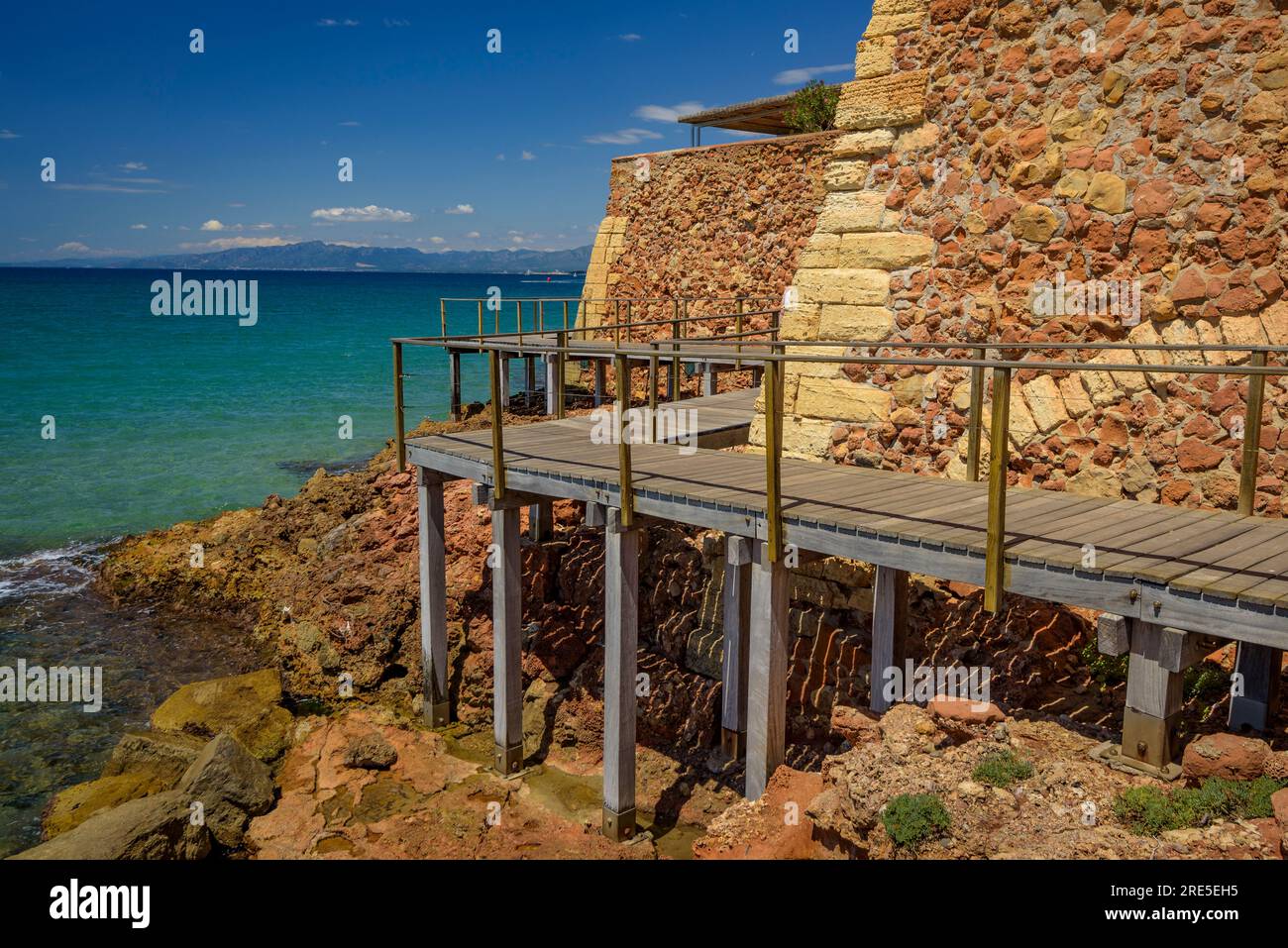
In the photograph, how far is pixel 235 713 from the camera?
10289mm

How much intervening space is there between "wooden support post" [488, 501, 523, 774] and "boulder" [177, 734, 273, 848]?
206 centimetres

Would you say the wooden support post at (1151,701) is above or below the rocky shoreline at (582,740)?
above

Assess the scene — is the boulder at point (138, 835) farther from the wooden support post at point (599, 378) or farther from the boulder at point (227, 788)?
the wooden support post at point (599, 378)

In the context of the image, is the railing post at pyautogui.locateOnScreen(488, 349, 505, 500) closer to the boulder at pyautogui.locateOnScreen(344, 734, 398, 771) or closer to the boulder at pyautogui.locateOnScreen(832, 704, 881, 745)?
the boulder at pyautogui.locateOnScreen(344, 734, 398, 771)

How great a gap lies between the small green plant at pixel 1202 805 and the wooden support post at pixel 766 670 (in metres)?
2.37

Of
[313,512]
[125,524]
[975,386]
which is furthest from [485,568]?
[125,524]

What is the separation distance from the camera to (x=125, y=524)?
2077 centimetres

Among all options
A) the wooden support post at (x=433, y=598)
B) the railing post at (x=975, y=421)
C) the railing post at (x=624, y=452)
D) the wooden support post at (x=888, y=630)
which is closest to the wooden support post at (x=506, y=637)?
the wooden support post at (x=433, y=598)

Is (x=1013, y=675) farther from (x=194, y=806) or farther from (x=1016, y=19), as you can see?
(x=194, y=806)

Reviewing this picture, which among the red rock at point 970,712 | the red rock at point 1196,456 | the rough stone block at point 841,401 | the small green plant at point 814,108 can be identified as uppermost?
the small green plant at point 814,108

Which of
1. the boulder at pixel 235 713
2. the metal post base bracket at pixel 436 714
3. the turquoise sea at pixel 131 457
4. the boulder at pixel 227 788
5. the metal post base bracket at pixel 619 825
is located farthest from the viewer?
the turquoise sea at pixel 131 457

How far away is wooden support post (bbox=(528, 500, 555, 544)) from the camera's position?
11.7 metres

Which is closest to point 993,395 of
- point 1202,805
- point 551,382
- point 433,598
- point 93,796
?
point 1202,805

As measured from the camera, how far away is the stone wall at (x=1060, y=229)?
6355 millimetres
